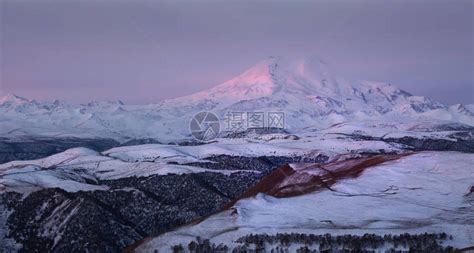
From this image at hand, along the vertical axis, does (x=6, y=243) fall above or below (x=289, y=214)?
below

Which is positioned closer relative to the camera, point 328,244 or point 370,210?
point 328,244

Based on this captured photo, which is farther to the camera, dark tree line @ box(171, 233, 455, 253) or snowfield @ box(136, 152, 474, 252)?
snowfield @ box(136, 152, 474, 252)

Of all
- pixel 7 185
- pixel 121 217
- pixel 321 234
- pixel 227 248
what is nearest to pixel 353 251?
pixel 321 234

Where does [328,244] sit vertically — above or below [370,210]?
below

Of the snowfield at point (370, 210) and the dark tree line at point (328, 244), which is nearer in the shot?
the dark tree line at point (328, 244)

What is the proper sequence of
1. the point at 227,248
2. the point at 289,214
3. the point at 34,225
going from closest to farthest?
the point at 227,248
the point at 289,214
the point at 34,225

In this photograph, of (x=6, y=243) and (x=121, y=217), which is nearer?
(x=6, y=243)

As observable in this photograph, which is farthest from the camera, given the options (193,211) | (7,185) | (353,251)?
(7,185)

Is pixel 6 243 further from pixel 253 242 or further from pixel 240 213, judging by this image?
pixel 253 242
